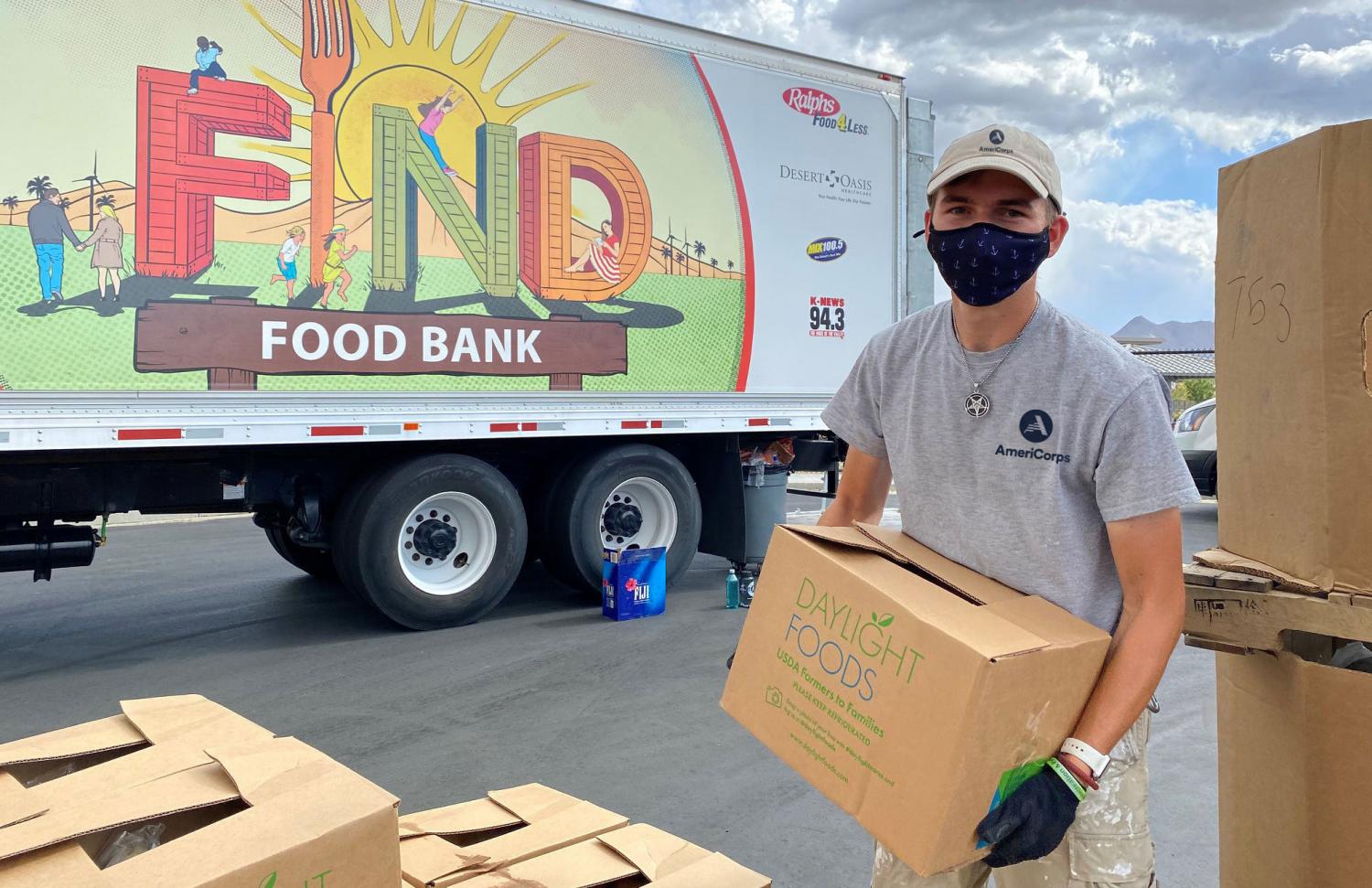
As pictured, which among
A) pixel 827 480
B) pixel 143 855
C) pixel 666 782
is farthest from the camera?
pixel 827 480

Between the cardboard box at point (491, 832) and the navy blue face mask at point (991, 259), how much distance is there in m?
1.32

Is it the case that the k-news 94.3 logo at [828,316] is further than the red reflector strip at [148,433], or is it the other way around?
the k-news 94.3 logo at [828,316]

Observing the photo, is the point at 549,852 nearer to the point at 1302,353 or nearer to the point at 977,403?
the point at 977,403

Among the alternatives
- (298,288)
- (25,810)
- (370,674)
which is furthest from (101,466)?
(25,810)

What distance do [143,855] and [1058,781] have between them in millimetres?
1393

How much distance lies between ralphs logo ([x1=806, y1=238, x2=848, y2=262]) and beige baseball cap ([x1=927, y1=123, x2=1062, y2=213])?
6451 mm

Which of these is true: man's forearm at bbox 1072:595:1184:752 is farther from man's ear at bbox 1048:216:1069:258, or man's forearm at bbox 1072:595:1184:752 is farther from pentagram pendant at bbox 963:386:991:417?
man's ear at bbox 1048:216:1069:258

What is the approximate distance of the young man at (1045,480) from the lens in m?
1.81

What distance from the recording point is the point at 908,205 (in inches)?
349

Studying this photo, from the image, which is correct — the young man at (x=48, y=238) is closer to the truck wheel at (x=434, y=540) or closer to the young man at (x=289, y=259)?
the young man at (x=289, y=259)

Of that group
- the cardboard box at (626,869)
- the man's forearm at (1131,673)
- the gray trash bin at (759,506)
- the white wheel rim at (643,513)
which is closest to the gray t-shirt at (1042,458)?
the man's forearm at (1131,673)

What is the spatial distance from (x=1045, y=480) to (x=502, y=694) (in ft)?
13.8

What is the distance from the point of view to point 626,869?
6.91ft

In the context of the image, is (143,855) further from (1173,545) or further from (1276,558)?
(1276,558)
